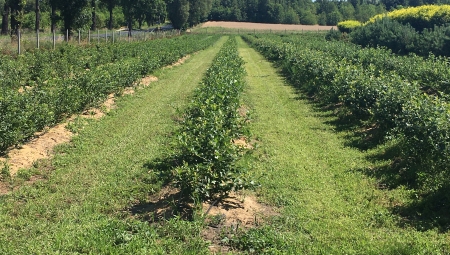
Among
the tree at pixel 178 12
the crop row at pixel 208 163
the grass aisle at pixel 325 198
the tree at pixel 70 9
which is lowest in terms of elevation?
the grass aisle at pixel 325 198

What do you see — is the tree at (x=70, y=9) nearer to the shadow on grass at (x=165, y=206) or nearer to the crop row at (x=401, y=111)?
the crop row at (x=401, y=111)

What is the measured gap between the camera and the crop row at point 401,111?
25.8ft

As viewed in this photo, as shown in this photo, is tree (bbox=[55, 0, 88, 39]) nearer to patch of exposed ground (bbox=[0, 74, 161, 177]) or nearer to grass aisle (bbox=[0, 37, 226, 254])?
patch of exposed ground (bbox=[0, 74, 161, 177])

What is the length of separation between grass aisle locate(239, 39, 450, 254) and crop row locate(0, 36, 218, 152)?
15.1 ft

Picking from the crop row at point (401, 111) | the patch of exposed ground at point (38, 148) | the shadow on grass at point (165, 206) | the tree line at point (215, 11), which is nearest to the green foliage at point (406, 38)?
the crop row at point (401, 111)

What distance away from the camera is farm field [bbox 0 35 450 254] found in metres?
5.79

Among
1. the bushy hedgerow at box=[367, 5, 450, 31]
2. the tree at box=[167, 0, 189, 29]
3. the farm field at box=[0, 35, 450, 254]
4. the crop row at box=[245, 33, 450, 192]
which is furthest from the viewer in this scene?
the tree at box=[167, 0, 189, 29]

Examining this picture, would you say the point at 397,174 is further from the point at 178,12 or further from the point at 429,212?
the point at 178,12

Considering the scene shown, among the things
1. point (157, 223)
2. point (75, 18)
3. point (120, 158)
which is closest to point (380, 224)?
point (157, 223)

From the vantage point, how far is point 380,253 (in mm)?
5758

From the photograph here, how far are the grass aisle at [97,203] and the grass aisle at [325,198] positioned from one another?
1.59m

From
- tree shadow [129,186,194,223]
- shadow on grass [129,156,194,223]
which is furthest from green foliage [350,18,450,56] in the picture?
tree shadow [129,186,194,223]

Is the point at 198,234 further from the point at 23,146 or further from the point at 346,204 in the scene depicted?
the point at 23,146

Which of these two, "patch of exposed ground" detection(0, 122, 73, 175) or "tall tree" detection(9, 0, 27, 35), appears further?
"tall tree" detection(9, 0, 27, 35)
